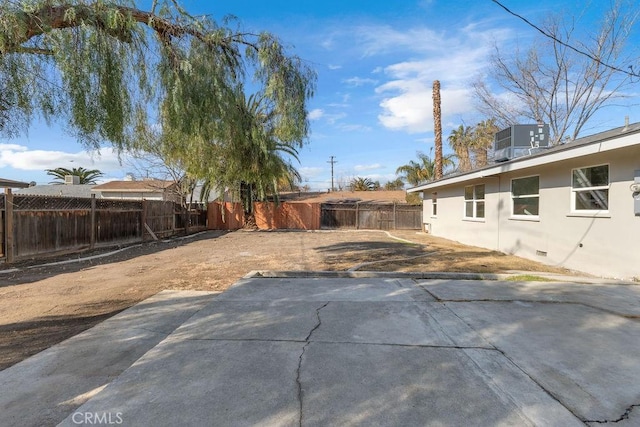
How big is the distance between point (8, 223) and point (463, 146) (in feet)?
89.9

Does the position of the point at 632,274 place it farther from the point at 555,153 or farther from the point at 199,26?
the point at 199,26

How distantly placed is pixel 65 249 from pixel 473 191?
14.2 metres

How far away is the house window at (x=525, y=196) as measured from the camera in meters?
9.73

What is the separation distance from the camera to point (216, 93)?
5.83m

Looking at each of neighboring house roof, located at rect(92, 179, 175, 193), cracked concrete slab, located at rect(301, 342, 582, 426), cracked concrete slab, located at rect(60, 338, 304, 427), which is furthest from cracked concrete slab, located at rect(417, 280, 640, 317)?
neighboring house roof, located at rect(92, 179, 175, 193)

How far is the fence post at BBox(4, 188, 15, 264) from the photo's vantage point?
8422 millimetres

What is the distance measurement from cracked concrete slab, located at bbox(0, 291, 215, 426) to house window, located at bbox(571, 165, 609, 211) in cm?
837

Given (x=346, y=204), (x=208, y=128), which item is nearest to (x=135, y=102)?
(x=208, y=128)

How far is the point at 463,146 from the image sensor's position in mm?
27453

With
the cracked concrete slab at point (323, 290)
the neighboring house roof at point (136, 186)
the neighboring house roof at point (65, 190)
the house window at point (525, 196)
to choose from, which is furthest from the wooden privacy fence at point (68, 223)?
the neighboring house roof at point (65, 190)

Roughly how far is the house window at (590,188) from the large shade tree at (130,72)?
21.3 ft

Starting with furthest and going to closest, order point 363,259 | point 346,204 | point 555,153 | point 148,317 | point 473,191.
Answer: point 346,204, point 473,191, point 363,259, point 555,153, point 148,317

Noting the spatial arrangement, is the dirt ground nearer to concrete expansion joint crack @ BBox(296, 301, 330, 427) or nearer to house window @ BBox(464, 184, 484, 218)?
concrete expansion joint crack @ BBox(296, 301, 330, 427)

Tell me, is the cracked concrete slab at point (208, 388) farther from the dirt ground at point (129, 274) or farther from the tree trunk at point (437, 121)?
→ the tree trunk at point (437, 121)
